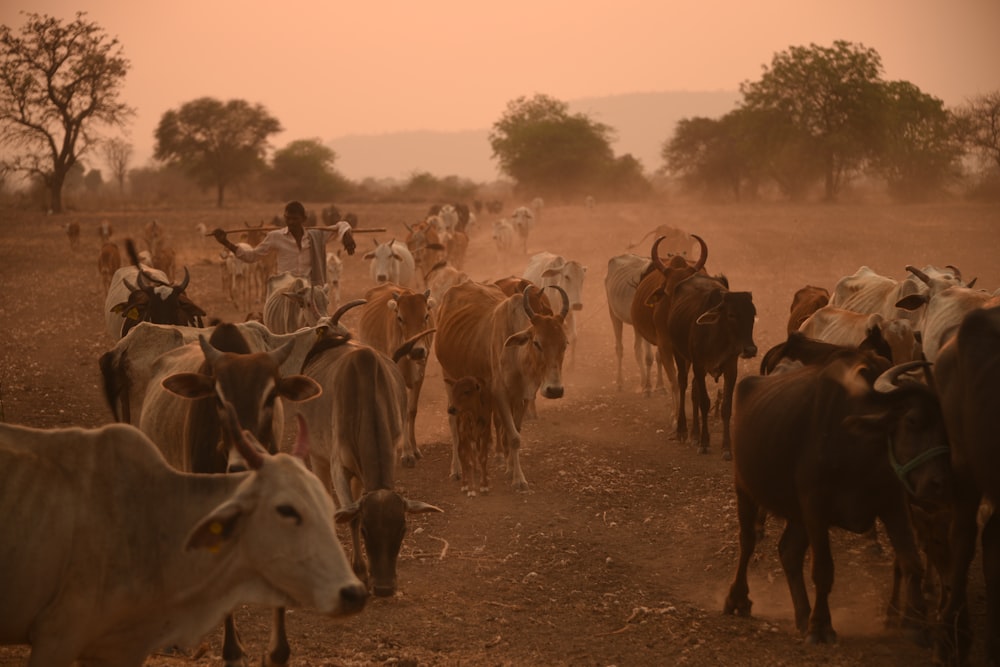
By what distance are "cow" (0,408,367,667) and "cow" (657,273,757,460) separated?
6588mm

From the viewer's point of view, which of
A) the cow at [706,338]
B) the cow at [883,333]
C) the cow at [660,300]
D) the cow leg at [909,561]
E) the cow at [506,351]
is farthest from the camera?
the cow at [660,300]

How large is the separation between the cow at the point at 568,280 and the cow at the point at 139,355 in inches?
293

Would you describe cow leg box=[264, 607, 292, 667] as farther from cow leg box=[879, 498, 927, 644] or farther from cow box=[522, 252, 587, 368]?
cow box=[522, 252, 587, 368]

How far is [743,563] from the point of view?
6734mm

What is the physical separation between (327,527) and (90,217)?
4846 centimetres

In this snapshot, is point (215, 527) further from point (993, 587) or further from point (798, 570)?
point (993, 587)

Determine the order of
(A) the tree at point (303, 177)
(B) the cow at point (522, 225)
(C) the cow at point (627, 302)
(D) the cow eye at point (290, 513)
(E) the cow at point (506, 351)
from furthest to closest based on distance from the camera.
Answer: (A) the tree at point (303, 177), (B) the cow at point (522, 225), (C) the cow at point (627, 302), (E) the cow at point (506, 351), (D) the cow eye at point (290, 513)

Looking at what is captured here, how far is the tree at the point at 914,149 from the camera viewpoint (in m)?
46.5

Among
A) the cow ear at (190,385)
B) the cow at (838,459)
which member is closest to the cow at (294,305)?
the cow ear at (190,385)

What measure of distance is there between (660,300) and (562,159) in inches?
2167

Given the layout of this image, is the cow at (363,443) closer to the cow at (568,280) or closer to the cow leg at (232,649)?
the cow leg at (232,649)

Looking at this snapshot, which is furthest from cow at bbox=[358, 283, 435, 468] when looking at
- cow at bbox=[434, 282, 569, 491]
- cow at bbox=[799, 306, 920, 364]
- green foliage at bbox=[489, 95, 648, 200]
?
green foliage at bbox=[489, 95, 648, 200]

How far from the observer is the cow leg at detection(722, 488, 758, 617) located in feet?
22.1

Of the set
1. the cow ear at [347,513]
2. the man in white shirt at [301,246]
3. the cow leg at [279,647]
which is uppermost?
the man in white shirt at [301,246]
